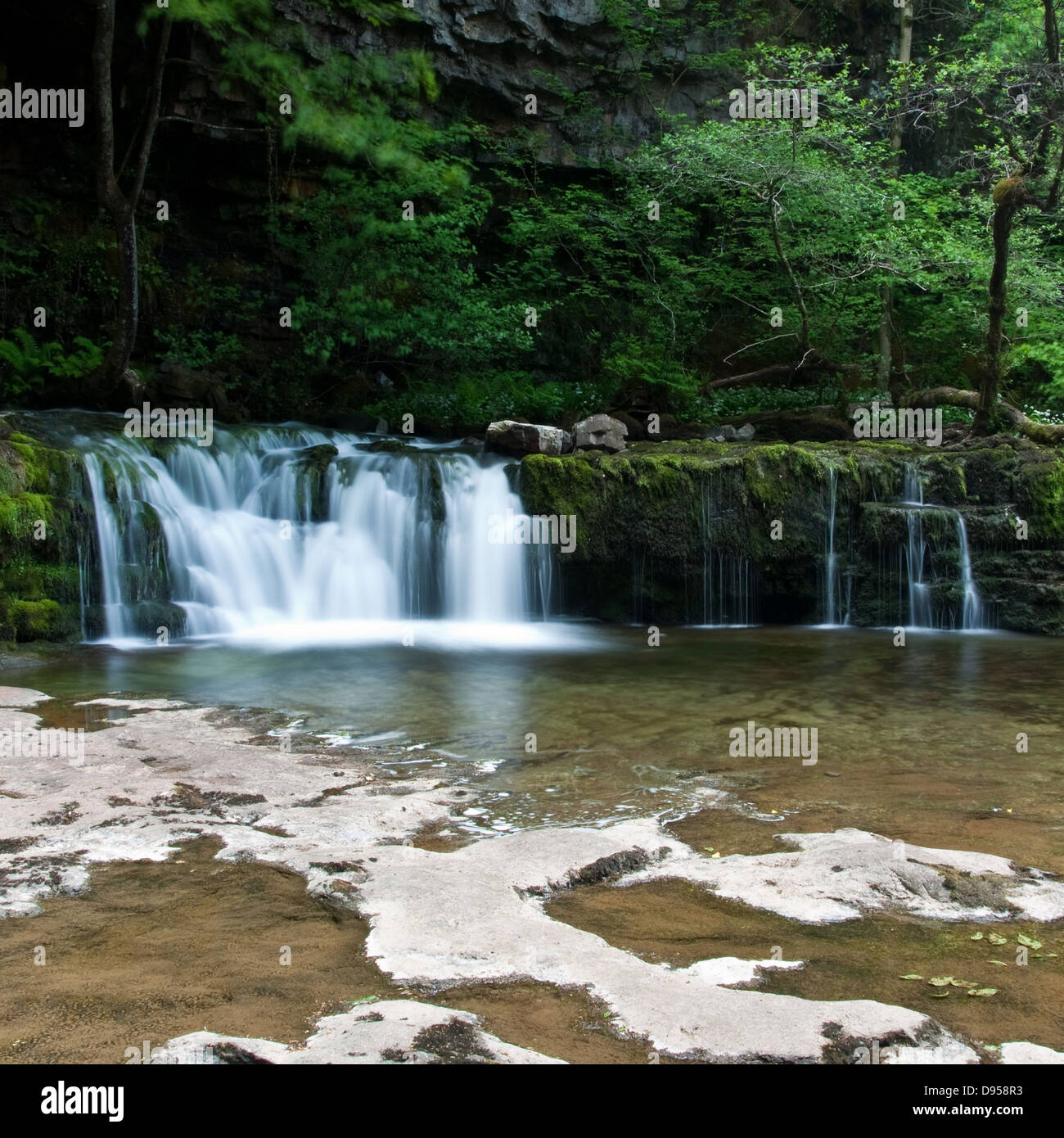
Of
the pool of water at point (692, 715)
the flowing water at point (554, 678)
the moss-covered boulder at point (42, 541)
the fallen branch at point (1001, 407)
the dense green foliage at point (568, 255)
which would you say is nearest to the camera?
the flowing water at point (554, 678)

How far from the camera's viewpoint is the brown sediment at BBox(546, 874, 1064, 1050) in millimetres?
2939

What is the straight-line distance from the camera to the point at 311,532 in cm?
1302

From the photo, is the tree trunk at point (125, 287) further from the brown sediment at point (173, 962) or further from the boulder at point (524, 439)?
the brown sediment at point (173, 962)

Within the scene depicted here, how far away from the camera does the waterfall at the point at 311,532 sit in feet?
38.9

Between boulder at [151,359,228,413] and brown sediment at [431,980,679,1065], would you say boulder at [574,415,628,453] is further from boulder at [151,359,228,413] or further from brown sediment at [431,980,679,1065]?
brown sediment at [431,980,679,1065]

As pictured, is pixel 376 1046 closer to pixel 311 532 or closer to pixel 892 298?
pixel 311 532

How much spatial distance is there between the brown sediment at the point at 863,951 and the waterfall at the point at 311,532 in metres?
8.65

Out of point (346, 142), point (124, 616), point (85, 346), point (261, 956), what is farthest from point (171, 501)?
point (261, 956)

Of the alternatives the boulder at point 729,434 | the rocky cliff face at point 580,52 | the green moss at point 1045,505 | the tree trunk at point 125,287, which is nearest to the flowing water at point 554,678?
the green moss at point 1045,505

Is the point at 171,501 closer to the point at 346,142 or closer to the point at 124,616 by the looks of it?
the point at 124,616

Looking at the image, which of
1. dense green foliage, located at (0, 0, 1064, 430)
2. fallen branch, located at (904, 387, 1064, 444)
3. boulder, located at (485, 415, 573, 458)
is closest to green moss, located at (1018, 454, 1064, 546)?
fallen branch, located at (904, 387, 1064, 444)

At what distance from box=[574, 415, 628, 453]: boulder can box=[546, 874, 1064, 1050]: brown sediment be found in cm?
1088

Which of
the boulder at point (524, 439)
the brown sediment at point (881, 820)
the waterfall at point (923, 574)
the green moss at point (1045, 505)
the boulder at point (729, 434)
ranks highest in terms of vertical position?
the boulder at point (729, 434)
